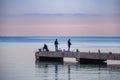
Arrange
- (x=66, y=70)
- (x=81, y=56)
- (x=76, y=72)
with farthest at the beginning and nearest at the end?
(x=81, y=56), (x=66, y=70), (x=76, y=72)

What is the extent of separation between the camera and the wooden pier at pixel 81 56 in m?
15.7

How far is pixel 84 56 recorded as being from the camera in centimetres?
1653

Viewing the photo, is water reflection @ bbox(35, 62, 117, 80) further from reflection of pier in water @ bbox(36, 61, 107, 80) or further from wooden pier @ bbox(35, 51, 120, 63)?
wooden pier @ bbox(35, 51, 120, 63)

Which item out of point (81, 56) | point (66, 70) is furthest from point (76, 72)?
point (81, 56)

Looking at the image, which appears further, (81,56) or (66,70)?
(81,56)

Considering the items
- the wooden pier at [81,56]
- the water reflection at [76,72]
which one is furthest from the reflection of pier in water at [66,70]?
the wooden pier at [81,56]

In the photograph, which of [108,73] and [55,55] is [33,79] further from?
[55,55]

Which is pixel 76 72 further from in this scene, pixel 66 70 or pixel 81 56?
pixel 81 56

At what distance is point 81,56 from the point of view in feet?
54.7

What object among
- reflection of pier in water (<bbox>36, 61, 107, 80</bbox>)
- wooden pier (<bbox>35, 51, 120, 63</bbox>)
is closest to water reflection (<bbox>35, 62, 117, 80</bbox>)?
reflection of pier in water (<bbox>36, 61, 107, 80</bbox>)

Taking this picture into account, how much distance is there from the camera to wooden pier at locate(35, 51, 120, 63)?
15677 mm

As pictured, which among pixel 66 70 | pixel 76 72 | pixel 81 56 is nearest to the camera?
pixel 76 72

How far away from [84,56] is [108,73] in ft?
9.60

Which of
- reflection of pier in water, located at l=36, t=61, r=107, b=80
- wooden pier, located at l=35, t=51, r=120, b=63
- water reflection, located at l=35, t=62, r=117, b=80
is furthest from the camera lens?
wooden pier, located at l=35, t=51, r=120, b=63
